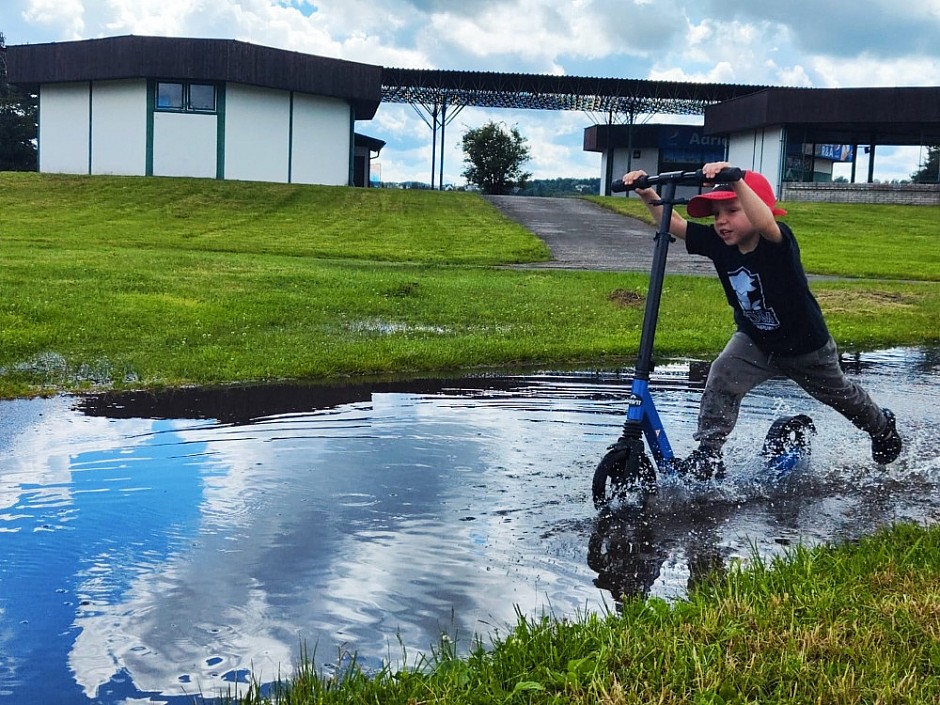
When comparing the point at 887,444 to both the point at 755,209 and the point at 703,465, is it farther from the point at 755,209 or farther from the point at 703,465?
the point at 755,209

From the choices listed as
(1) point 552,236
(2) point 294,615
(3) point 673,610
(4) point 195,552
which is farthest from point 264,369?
(1) point 552,236

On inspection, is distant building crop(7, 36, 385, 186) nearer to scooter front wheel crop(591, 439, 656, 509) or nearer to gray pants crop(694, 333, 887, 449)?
gray pants crop(694, 333, 887, 449)

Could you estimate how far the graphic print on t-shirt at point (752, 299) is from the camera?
207 inches

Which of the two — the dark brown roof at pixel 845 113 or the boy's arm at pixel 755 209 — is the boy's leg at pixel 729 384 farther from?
the dark brown roof at pixel 845 113

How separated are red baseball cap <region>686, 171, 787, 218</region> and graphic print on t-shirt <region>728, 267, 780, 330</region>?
1.20ft

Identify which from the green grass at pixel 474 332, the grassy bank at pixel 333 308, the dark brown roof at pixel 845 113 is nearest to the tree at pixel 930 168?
the dark brown roof at pixel 845 113

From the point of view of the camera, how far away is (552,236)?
1160 inches

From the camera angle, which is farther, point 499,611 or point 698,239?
point 698,239

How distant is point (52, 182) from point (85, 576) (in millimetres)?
37966

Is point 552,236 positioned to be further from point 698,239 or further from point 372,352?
point 698,239

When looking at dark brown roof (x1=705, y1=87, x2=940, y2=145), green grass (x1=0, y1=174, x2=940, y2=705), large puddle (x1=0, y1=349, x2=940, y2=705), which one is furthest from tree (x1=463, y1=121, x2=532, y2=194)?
large puddle (x1=0, y1=349, x2=940, y2=705)

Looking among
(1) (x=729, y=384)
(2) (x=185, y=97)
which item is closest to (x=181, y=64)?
(2) (x=185, y=97)

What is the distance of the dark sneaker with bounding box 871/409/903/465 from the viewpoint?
20.0 ft

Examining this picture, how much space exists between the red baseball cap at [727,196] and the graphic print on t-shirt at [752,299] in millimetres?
367
